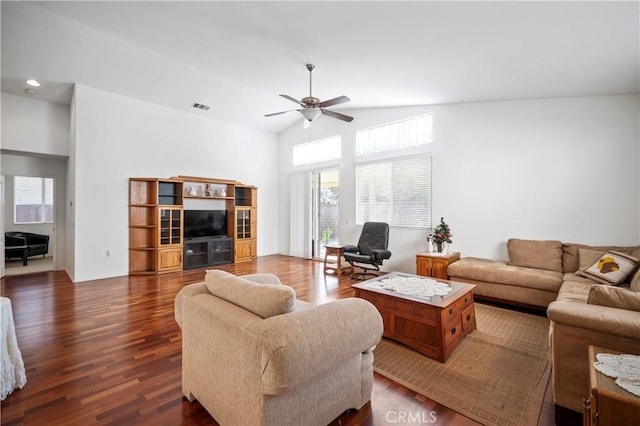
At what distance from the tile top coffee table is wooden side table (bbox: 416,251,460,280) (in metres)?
1.31

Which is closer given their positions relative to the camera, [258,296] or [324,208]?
[258,296]

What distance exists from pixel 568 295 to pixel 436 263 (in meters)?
1.77

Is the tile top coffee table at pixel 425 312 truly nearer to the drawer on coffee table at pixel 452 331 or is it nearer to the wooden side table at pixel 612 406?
the drawer on coffee table at pixel 452 331

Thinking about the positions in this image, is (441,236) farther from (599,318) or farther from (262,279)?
(262,279)

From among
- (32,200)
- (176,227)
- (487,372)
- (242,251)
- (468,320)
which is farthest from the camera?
(32,200)

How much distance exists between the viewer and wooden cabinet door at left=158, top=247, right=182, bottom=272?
5719 millimetres

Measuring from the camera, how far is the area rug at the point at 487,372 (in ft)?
6.12

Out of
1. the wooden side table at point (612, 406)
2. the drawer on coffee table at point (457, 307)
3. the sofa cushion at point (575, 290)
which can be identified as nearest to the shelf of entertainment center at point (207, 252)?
the drawer on coffee table at point (457, 307)

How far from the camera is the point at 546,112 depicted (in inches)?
164

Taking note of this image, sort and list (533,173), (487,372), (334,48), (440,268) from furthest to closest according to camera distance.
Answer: (440,268)
(533,173)
(334,48)
(487,372)

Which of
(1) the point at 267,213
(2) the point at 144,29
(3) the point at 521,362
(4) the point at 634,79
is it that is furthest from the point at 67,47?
(4) the point at 634,79

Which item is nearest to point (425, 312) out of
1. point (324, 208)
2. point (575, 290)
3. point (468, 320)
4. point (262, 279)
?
point (468, 320)

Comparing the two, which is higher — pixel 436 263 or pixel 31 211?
pixel 31 211

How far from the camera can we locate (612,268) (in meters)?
3.23
